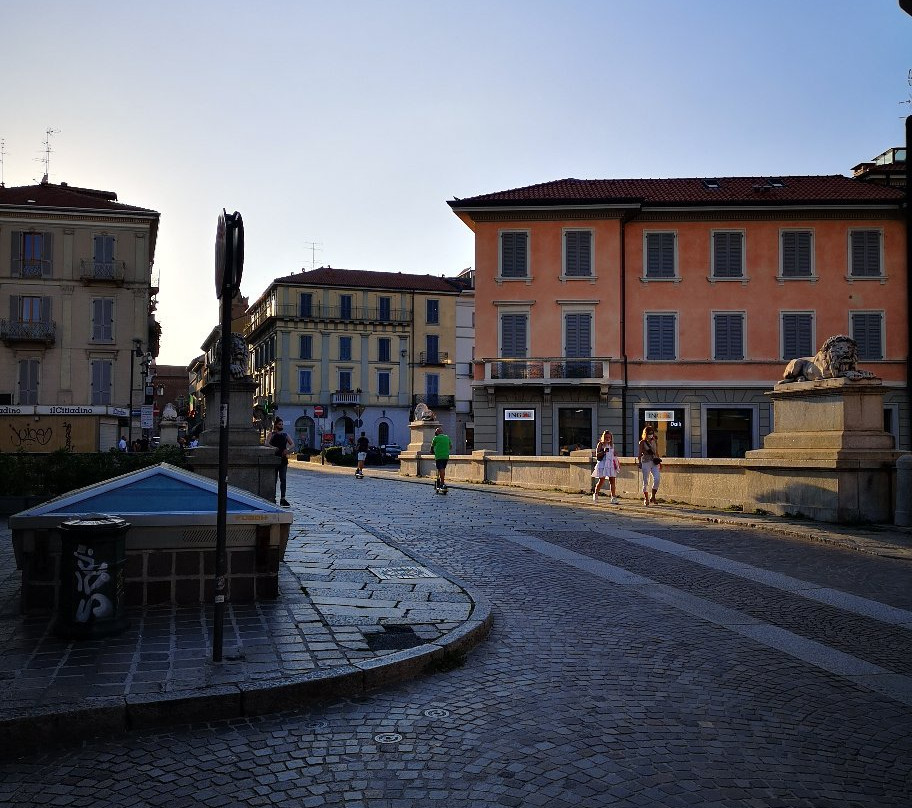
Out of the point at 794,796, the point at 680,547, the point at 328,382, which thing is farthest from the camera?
the point at 328,382

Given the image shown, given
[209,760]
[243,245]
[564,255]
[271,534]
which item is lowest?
[209,760]

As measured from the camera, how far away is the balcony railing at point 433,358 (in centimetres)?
7294

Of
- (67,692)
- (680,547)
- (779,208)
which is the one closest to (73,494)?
(67,692)

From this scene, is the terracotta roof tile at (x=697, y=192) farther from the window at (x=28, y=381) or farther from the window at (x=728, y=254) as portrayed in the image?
the window at (x=28, y=381)

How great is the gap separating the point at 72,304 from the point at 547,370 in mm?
26970

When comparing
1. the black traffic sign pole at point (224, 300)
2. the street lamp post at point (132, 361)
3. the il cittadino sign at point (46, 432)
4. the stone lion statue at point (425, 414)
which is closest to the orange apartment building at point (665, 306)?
the stone lion statue at point (425, 414)

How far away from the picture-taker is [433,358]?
73.5 metres

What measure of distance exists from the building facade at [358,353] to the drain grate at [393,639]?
211 feet

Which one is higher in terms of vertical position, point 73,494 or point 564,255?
point 564,255

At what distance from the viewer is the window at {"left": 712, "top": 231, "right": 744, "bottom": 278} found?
3753cm

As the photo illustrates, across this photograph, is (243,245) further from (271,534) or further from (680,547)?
(680,547)

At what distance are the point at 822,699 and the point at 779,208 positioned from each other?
35.5 meters

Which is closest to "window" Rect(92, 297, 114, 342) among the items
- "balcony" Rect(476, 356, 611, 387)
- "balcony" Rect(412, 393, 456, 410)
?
"balcony" Rect(476, 356, 611, 387)

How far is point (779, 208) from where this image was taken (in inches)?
1454
